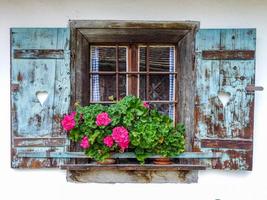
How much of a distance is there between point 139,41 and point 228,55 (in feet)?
2.18

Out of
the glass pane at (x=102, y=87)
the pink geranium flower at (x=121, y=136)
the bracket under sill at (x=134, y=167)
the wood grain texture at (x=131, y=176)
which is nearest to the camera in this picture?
the pink geranium flower at (x=121, y=136)

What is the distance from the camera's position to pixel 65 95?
2.76 metres

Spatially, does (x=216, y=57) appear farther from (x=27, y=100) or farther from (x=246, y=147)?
(x=27, y=100)

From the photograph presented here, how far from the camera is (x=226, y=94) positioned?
2.75 m

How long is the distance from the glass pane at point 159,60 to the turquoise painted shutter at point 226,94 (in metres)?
0.25

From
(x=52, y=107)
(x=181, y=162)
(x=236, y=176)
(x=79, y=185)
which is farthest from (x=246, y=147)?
(x=52, y=107)

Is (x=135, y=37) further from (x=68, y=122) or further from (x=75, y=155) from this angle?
(x=75, y=155)

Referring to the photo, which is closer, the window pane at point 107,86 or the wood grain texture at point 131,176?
the wood grain texture at point 131,176

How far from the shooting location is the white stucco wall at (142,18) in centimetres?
276

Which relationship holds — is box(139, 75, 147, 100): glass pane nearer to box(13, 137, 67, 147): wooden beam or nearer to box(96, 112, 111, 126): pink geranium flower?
box(96, 112, 111, 126): pink geranium flower

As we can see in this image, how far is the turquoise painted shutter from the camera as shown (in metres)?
2.70

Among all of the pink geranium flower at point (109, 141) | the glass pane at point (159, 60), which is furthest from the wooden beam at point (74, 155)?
the glass pane at point (159, 60)

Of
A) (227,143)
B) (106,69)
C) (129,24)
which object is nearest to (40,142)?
(106,69)

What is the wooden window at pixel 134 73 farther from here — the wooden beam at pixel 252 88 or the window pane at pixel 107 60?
the wooden beam at pixel 252 88
